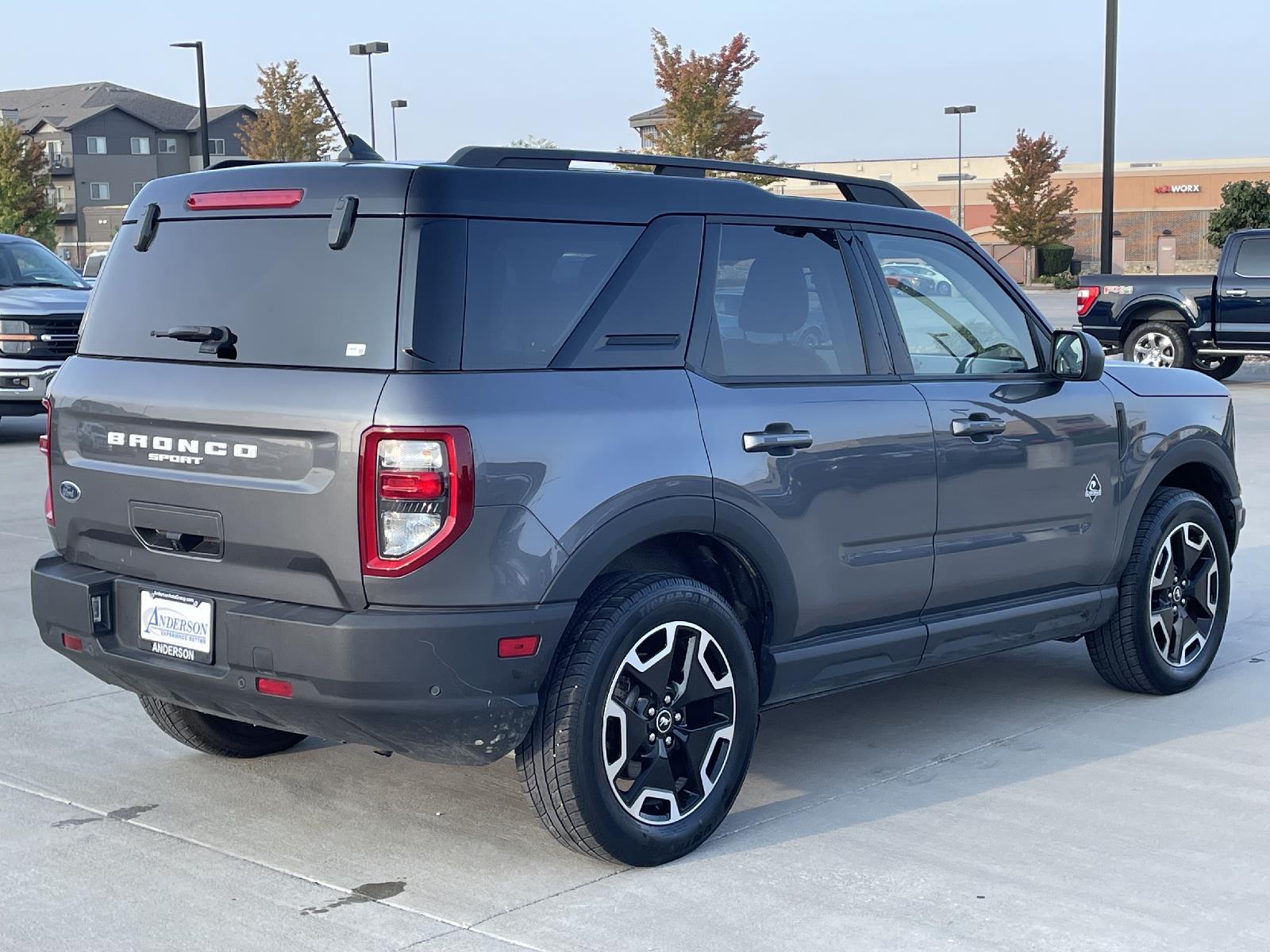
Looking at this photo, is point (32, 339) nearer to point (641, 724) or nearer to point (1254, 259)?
point (641, 724)

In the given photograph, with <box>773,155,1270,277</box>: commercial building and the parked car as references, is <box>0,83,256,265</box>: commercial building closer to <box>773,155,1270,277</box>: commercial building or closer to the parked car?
<box>773,155,1270,277</box>: commercial building

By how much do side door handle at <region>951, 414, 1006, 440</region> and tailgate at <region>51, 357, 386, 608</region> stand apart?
7.05 feet

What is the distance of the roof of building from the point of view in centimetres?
9238

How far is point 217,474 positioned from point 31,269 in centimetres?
1287

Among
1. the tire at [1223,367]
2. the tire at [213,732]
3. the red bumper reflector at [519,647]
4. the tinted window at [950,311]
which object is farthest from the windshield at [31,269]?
the tire at [1223,367]

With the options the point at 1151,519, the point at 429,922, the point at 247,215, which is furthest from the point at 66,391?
the point at 1151,519

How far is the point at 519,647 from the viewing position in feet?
13.3

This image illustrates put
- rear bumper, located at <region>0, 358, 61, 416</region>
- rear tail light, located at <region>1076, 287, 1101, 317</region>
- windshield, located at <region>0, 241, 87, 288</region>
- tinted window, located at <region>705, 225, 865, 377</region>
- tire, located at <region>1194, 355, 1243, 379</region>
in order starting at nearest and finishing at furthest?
tinted window, located at <region>705, 225, 865, 377</region>
rear bumper, located at <region>0, 358, 61, 416</region>
windshield, located at <region>0, 241, 87, 288</region>
rear tail light, located at <region>1076, 287, 1101, 317</region>
tire, located at <region>1194, 355, 1243, 379</region>

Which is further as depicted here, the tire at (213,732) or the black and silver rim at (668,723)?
the tire at (213,732)

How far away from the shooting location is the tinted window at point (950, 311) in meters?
5.33

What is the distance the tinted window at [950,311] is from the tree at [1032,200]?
5952 cm

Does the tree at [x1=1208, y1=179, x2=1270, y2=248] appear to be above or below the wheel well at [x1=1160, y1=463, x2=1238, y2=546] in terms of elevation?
above

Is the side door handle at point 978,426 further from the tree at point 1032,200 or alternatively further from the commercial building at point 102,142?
the commercial building at point 102,142

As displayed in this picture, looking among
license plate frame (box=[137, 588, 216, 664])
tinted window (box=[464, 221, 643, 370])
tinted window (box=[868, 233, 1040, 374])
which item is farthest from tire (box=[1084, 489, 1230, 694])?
license plate frame (box=[137, 588, 216, 664])
